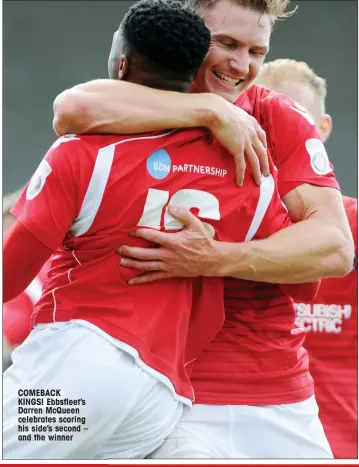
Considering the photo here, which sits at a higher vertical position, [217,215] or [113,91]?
[113,91]

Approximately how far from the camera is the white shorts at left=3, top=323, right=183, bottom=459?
1.98 meters

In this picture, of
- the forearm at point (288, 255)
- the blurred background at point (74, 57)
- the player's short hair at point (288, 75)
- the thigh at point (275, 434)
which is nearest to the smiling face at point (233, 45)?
the forearm at point (288, 255)

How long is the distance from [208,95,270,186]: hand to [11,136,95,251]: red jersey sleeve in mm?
359

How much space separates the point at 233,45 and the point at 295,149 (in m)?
0.32

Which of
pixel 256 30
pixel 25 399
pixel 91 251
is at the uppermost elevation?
pixel 256 30

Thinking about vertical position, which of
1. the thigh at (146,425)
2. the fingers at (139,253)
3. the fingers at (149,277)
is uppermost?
the fingers at (139,253)

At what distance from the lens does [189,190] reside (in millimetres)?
2051

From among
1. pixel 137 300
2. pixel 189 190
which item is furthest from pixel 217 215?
pixel 137 300

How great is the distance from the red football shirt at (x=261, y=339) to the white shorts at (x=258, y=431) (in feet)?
0.09

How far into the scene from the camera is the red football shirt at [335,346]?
139 inches

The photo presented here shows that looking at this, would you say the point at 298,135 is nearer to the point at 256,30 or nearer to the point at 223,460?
the point at 256,30

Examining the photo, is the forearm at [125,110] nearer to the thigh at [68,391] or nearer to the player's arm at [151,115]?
the player's arm at [151,115]

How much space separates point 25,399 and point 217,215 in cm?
65

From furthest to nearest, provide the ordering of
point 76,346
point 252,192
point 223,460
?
point 223,460 → point 252,192 → point 76,346
